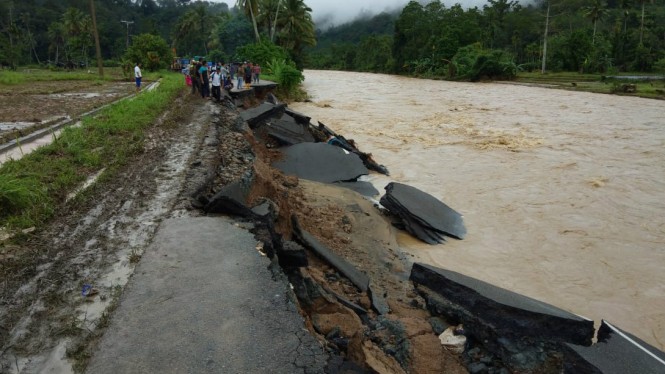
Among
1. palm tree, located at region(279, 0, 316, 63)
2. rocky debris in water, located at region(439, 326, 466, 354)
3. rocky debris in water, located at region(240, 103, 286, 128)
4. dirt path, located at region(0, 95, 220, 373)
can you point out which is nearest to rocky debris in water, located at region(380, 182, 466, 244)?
dirt path, located at region(0, 95, 220, 373)

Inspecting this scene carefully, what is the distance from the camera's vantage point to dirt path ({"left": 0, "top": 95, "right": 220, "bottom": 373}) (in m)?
3.04

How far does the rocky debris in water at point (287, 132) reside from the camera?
12539mm

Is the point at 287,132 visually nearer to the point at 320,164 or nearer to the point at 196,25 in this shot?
the point at 320,164

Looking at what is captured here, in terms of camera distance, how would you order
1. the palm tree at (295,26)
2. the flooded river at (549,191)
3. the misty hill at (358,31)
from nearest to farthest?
the flooded river at (549,191) → the palm tree at (295,26) → the misty hill at (358,31)

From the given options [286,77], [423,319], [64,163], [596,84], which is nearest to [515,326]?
[423,319]

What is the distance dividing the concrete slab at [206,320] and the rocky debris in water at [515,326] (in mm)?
1606

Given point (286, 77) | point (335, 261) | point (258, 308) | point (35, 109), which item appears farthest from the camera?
point (286, 77)

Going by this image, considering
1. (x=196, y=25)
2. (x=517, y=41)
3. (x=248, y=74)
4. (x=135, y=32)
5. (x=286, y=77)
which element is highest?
(x=135, y=32)

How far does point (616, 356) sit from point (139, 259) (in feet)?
12.8

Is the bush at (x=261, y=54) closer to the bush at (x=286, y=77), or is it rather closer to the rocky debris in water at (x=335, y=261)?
the bush at (x=286, y=77)

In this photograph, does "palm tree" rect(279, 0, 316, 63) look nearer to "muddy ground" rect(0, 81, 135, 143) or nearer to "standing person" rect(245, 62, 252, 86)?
"standing person" rect(245, 62, 252, 86)

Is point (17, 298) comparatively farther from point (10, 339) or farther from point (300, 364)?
point (300, 364)

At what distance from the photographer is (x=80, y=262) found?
13.6ft

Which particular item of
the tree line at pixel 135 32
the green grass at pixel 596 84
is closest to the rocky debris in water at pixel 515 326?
the green grass at pixel 596 84
